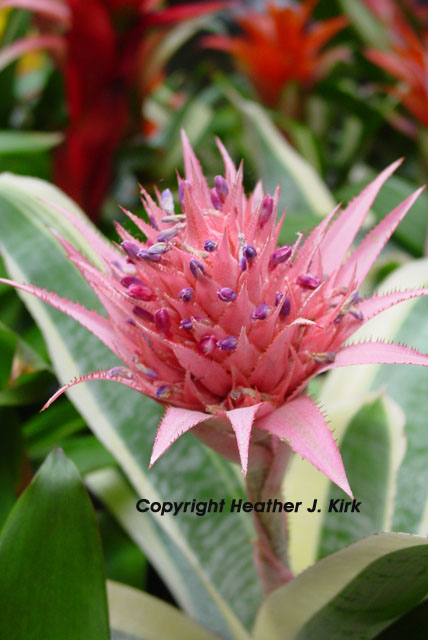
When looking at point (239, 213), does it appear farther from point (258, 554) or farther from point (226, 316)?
point (258, 554)

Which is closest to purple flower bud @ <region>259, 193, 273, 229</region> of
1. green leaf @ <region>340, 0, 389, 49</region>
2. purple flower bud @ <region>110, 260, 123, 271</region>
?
purple flower bud @ <region>110, 260, 123, 271</region>

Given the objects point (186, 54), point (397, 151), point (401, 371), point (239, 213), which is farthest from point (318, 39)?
point (239, 213)

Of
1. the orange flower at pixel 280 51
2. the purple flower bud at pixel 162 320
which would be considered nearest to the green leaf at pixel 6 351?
the purple flower bud at pixel 162 320

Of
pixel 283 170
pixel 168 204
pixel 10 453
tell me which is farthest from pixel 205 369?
pixel 283 170

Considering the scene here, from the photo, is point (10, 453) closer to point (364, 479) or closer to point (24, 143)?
point (364, 479)

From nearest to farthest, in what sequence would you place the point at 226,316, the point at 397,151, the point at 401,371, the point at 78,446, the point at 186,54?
the point at 226,316 < the point at 401,371 < the point at 78,446 < the point at 397,151 < the point at 186,54

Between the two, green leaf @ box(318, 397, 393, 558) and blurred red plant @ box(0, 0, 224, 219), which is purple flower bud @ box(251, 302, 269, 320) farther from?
blurred red plant @ box(0, 0, 224, 219)
